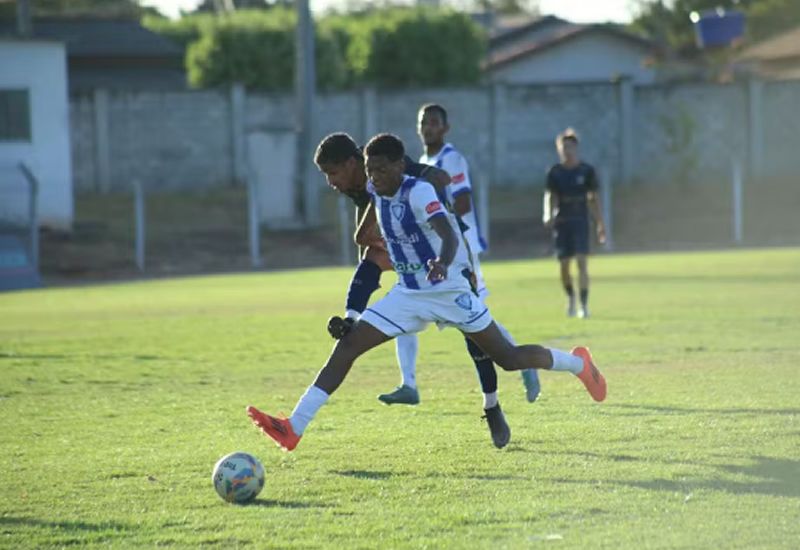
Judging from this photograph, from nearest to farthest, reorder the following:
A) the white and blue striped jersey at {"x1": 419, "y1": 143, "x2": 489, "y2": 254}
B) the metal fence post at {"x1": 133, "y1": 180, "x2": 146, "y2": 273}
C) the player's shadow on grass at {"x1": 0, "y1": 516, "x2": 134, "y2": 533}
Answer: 1. the player's shadow on grass at {"x1": 0, "y1": 516, "x2": 134, "y2": 533}
2. the white and blue striped jersey at {"x1": 419, "y1": 143, "x2": 489, "y2": 254}
3. the metal fence post at {"x1": 133, "y1": 180, "x2": 146, "y2": 273}

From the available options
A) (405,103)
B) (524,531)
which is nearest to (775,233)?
(405,103)

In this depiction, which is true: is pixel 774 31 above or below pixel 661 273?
above

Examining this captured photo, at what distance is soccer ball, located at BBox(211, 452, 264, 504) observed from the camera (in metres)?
8.00

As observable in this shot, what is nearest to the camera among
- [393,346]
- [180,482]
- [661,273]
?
[180,482]

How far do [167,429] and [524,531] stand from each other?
4.08m

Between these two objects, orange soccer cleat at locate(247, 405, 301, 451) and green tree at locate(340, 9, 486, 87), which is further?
green tree at locate(340, 9, 486, 87)

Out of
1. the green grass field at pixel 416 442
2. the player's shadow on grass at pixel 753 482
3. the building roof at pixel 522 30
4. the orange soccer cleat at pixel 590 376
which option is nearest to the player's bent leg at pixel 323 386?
the green grass field at pixel 416 442

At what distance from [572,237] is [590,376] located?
8524mm

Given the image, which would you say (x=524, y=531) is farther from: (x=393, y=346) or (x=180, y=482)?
(x=393, y=346)

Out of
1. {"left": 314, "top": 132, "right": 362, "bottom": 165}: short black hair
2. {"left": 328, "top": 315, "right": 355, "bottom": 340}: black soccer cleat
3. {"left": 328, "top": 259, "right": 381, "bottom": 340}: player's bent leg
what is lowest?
{"left": 328, "top": 315, "right": 355, "bottom": 340}: black soccer cleat

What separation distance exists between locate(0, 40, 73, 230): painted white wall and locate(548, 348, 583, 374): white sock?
26.3 metres

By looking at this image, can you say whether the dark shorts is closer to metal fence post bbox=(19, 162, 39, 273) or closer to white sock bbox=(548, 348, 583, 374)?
white sock bbox=(548, 348, 583, 374)

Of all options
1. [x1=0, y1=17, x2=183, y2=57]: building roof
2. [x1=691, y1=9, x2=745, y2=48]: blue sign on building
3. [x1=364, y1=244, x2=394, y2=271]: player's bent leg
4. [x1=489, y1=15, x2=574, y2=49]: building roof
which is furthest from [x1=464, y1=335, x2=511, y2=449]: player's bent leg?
[x1=489, y1=15, x2=574, y2=49]: building roof

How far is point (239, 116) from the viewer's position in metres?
40.4
